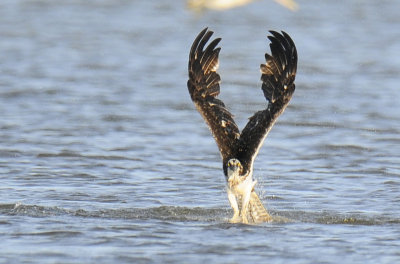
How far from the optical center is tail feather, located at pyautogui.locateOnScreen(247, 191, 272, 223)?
10.1 m

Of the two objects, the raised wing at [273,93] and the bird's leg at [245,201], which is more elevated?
the raised wing at [273,93]

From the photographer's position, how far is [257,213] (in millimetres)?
10141

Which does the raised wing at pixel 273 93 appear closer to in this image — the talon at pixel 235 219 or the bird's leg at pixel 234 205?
the bird's leg at pixel 234 205

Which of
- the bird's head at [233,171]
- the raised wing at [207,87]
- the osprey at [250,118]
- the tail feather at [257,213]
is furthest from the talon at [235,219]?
the raised wing at [207,87]

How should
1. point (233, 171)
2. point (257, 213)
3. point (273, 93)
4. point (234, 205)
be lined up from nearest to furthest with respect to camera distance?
point (233, 171) < point (234, 205) < point (257, 213) < point (273, 93)

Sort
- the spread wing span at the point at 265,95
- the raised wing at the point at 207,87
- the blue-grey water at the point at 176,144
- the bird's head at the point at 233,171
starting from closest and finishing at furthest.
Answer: the blue-grey water at the point at 176,144, the bird's head at the point at 233,171, the spread wing span at the point at 265,95, the raised wing at the point at 207,87

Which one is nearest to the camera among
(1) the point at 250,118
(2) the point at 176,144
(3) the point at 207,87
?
(1) the point at 250,118

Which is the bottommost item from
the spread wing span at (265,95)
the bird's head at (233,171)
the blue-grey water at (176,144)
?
the blue-grey water at (176,144)

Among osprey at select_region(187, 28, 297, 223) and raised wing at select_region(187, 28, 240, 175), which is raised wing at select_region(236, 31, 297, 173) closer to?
osprey at select_region(187, 28, 297, 223)

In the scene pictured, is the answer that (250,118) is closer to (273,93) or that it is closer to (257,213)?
(273,93)

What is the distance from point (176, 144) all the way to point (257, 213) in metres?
3.65

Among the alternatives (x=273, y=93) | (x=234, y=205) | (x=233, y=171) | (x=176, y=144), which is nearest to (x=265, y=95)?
(x=273, y=93)

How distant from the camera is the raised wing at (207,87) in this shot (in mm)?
10266

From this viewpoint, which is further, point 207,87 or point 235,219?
point 207,87
